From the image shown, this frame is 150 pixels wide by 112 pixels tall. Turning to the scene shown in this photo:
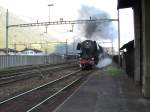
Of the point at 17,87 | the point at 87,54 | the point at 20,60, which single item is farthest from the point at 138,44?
the point at 20,60

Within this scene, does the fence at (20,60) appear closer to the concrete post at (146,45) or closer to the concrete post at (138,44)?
the concrete post at (138,44)

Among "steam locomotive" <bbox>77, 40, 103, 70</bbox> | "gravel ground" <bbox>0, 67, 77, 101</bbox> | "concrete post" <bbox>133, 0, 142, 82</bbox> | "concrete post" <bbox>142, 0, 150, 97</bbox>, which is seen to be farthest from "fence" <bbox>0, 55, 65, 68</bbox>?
"concrete post" <bbox>142, 0, 150, 97</bbox>

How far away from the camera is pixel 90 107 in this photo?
15.4 meters

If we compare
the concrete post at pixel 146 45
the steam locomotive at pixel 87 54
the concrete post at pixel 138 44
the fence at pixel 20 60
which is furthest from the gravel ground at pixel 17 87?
the fence at pixel 20 60

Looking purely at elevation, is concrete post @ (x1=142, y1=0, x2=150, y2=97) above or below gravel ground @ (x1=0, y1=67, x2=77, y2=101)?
above

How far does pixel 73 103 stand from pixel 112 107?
2.01m

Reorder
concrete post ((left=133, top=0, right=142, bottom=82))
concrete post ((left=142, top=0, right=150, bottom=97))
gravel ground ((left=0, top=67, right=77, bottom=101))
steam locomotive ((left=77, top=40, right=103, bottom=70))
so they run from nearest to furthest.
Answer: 1. concrete post ((left=142, top=0, right=150, bottom=97))
2. gravel ground ((left=0, top=67, right=77, bottom=101))
3. concrete post ((left=133, top=0, right=142, bottom=82))
4. steam locomotive ((left=77, top=40, right=103, bottom=70))

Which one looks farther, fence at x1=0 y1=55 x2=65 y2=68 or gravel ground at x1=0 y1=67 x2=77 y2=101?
fence at x1=0 y1=55 x2=65 y2=68

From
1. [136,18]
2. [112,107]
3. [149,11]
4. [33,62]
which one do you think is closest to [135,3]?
[136,18]

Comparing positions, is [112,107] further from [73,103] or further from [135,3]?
[135,3]

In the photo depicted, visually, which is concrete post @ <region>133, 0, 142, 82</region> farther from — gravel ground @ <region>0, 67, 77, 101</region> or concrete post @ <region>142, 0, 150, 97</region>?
concrete post @ <region>142, 0, 150, 97</region>

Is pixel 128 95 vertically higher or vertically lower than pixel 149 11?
lower

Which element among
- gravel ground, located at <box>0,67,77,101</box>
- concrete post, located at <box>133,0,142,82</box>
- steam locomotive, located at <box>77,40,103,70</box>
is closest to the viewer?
gravel ground, located at <box>0,67,77,101</box>

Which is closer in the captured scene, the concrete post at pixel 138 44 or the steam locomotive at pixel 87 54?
the concrete post at pixel 138 44
